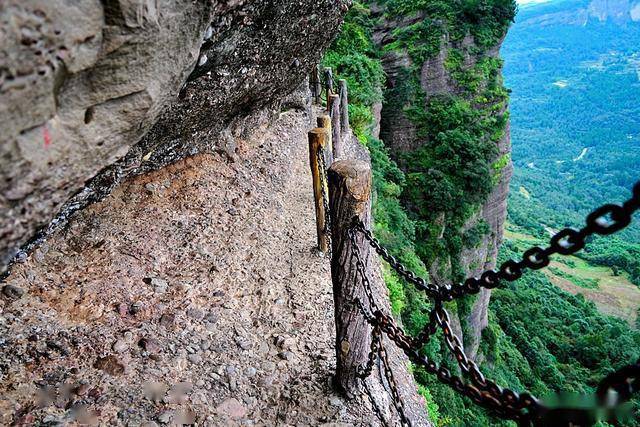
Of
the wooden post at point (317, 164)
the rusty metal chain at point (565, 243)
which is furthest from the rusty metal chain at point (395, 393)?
the wooden post at point (317, 164)

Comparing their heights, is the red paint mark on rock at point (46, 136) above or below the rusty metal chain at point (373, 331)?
above

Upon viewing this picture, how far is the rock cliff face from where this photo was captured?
17141mm

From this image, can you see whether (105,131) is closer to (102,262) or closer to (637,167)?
(102,262)

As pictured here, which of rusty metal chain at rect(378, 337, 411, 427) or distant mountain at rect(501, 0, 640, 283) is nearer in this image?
rusty metal chain at rect(378, 337, 411, 427)

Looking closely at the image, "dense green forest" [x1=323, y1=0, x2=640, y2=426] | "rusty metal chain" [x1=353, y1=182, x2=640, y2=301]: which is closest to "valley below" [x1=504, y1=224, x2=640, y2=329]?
"dense green forest" [x1=323, y1=0, x2=640, y2=426]

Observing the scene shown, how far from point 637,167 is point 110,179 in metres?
80.8

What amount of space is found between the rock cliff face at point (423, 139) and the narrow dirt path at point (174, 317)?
43.0 ft

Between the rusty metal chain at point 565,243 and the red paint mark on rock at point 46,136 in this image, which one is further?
the red paint mark on rock at point 46,136

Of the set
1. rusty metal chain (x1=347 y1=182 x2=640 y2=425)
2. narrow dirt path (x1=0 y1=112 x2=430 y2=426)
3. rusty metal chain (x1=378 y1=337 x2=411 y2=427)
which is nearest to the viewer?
rusty metal chain (x1=347 y1=182 x2=640 y2=425)

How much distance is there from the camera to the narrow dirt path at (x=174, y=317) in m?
2.62

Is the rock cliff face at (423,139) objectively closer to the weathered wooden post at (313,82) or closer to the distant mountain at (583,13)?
the weathered wooden post at (313,82)

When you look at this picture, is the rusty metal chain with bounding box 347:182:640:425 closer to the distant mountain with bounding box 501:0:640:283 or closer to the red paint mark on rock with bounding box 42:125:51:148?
the red paint mark on rock with bounding box 42:125:51:148

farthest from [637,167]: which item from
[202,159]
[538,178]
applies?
[202,159]

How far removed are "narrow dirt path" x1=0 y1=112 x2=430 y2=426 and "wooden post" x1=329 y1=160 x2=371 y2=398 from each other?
44 centimetres
